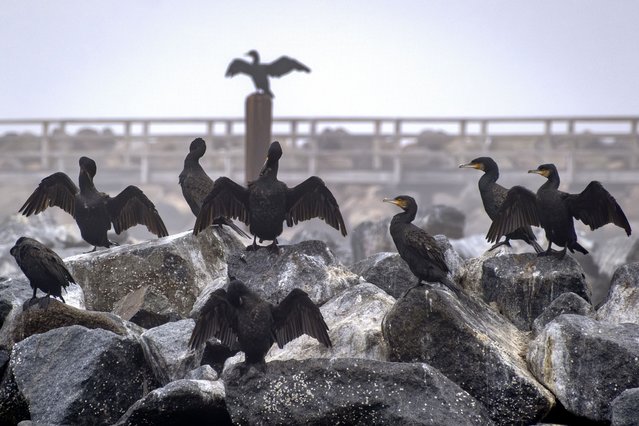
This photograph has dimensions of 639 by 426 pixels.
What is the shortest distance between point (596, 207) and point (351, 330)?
2.46 m

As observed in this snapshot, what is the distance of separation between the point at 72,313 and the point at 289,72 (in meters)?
9.74

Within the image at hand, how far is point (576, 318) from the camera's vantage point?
6.88 metres

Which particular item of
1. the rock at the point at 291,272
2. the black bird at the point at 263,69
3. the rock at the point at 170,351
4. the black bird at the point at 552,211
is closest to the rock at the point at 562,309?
the black bird at the point at 552,211

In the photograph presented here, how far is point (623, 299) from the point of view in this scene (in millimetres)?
7938

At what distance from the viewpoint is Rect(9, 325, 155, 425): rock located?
6.66 m

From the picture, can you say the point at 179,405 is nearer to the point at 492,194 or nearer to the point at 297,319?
the point at 297,319

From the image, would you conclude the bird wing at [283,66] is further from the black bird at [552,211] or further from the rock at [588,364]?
the rock at [588,364]

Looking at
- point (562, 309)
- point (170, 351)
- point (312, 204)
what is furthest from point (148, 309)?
point (562, 309)

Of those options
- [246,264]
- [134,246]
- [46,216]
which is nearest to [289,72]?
[46,216]

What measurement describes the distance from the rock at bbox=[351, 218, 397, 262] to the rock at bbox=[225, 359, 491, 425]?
1014 centimetres

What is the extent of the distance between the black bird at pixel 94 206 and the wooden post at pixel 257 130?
15.1ft

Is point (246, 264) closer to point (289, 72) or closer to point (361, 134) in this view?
point (289, 72)

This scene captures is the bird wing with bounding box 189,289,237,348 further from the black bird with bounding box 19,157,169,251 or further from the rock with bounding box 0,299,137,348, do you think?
the black bird with bounding box 19,157,169,251

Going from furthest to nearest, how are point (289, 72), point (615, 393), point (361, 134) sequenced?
point (361, 134)
point (289, 72)
point (615, 393)
